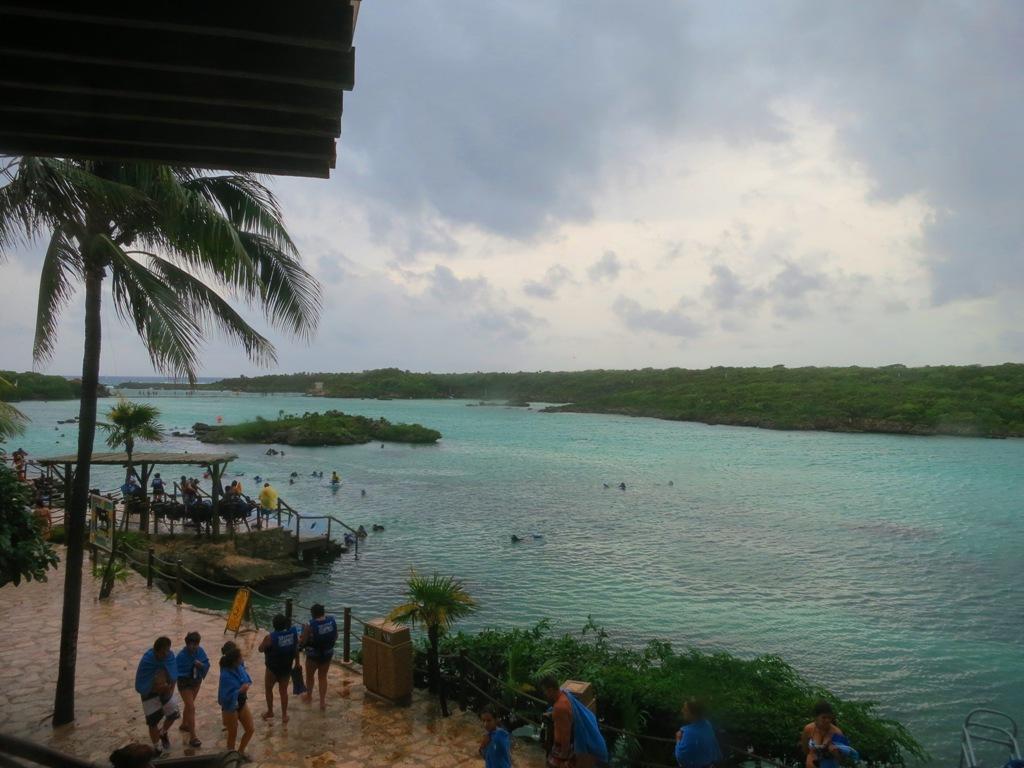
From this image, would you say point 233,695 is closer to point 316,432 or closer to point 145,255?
point 145,255

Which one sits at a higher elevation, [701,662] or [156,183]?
[156,183]

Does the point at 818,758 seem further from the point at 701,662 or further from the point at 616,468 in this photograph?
the point at 616,468

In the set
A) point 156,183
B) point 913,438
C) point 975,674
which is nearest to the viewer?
point 156,183

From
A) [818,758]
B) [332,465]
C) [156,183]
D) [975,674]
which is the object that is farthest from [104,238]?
[332,465]

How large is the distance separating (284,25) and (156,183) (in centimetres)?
513

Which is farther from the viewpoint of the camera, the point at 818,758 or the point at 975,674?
the point at 975,674

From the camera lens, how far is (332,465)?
54.5 m

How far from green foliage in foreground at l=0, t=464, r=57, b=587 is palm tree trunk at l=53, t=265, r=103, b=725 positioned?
133 centimetres

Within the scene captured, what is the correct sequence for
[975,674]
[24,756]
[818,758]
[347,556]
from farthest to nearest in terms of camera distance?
[347,556] < [975,674] < [818,758] < [24,756]

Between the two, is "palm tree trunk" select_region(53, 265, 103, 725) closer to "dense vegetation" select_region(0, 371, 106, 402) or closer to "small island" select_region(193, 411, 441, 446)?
Answer: "small island" select_region(193, 411, 441, 446)

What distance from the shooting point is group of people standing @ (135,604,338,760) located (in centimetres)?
755

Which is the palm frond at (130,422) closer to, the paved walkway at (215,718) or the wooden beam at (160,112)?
the paved walkway at (215,718)

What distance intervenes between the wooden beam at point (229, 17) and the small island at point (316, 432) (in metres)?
68.6

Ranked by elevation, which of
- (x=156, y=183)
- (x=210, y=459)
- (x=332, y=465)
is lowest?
(x=332, y=465)
